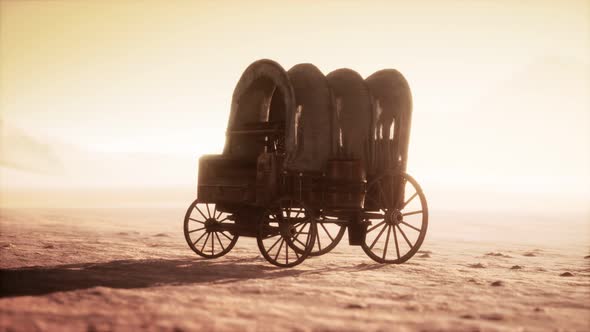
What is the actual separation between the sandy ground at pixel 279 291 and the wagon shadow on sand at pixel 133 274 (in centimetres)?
2

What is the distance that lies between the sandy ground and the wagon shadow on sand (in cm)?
2

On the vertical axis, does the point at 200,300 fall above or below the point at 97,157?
below

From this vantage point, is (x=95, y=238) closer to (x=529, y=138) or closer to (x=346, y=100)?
(x=346, y=100)

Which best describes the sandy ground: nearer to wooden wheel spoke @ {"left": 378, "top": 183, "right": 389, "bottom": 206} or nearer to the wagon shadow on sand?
the wagon shadow on sand

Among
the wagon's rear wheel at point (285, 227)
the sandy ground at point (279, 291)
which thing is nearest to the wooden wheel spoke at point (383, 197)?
the sandy ground at point (279, 291)

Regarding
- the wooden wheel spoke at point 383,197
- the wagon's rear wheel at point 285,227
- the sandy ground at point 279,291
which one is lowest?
the sandy ground at point 279,291

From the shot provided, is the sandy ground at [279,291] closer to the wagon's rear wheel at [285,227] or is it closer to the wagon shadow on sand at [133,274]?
the wagon shadow on sand at [133,274]

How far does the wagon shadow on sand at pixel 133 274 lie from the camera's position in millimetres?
7367

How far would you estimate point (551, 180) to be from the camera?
10044cm

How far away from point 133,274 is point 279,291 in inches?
98.1

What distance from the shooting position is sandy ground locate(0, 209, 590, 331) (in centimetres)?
564

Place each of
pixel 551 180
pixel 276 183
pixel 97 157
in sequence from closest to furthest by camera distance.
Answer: pixel 276 183 → pixel 551 180 → pixel 97 157

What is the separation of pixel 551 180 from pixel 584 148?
38.2 metres

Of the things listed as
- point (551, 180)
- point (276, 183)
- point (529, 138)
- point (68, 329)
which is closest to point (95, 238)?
point (276, 183)
